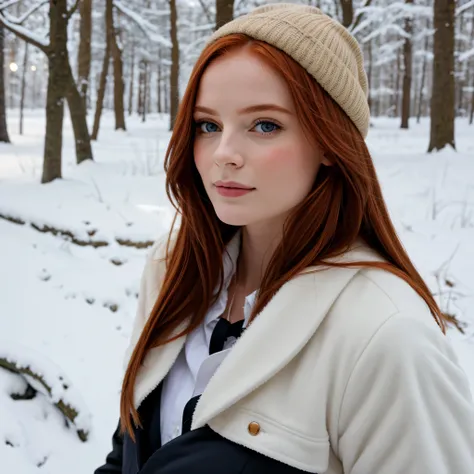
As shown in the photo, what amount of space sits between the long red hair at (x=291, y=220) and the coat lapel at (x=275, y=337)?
2.5 inches

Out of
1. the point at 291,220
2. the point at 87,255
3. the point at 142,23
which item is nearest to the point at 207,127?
the point at 291,220

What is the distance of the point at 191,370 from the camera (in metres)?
1.31

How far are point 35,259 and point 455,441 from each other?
424 centimetres

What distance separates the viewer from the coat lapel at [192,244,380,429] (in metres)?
1.00

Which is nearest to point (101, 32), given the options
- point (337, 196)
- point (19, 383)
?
point (19, 383)

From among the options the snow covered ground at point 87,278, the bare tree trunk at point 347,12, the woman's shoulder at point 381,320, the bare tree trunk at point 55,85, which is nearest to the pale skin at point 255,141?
the woman's shoulder at point 381,320

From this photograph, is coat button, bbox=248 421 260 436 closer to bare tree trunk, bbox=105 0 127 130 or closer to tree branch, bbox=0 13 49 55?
tree branch, bbox=0 13 49 55

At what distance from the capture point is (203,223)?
1479mm

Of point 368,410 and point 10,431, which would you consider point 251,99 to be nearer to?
point 368,410

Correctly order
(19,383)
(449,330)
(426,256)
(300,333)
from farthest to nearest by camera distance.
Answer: (426,256)
(449,330)
(19,383)
(300,333)

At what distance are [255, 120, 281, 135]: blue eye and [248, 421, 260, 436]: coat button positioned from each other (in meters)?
0.67

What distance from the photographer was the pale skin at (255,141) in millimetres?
1110

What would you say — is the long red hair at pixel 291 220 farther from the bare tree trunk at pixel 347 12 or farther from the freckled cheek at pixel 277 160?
the bare tree trunk at pixel 347 12

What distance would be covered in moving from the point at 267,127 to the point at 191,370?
2.29 feet
